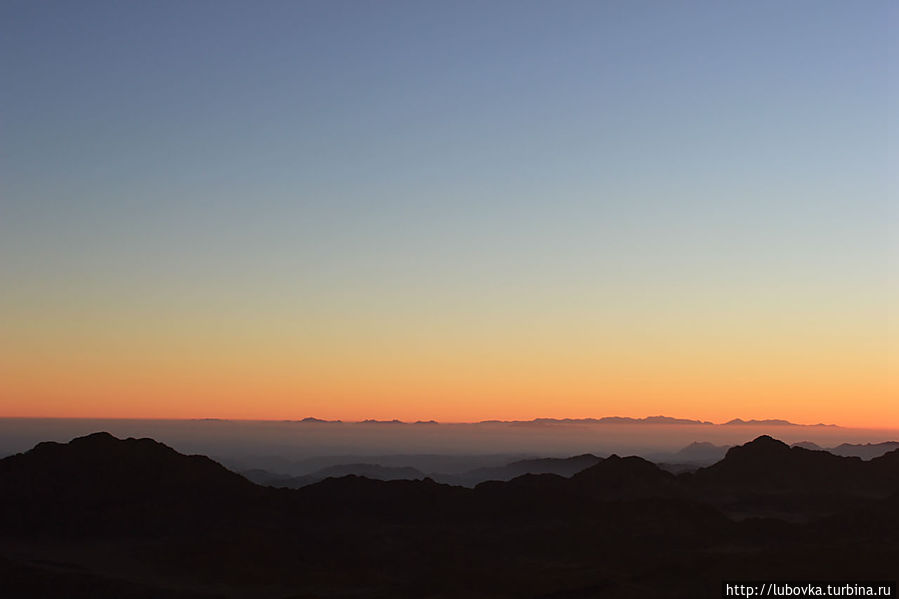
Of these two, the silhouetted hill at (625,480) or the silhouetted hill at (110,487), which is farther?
the silhouetted hill at (625,480)

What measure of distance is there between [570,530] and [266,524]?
39266 millimetres

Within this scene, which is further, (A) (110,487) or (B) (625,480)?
(B) (625,480)

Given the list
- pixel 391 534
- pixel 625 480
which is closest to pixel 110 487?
pixel 391 534

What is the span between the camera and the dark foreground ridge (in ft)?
266

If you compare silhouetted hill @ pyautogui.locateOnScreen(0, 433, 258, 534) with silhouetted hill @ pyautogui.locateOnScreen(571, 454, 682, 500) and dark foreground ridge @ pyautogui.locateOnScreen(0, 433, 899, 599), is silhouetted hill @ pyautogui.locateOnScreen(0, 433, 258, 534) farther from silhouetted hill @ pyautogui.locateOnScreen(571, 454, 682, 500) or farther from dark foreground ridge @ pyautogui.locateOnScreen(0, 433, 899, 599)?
silhouetted hill @ pyautogui.locateOnScreen(571, 454, 682, 500)

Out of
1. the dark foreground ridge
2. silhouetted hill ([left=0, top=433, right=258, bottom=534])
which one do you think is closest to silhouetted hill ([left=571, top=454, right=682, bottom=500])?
the dark foreground ridge

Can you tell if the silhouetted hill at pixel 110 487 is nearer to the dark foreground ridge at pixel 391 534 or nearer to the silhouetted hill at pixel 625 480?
the dark foreground ridge at pixel 391 534

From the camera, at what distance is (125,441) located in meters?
135

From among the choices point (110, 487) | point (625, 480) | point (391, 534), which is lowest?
point (391, 534)

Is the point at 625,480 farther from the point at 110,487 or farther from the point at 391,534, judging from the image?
the point at 110,487

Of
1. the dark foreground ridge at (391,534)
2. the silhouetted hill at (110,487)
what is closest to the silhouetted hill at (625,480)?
the dark foreground ridge at (391,534)

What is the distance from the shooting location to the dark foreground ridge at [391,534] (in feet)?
266

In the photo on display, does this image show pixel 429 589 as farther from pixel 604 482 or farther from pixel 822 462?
pixel 822 462

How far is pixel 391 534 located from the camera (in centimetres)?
11400
